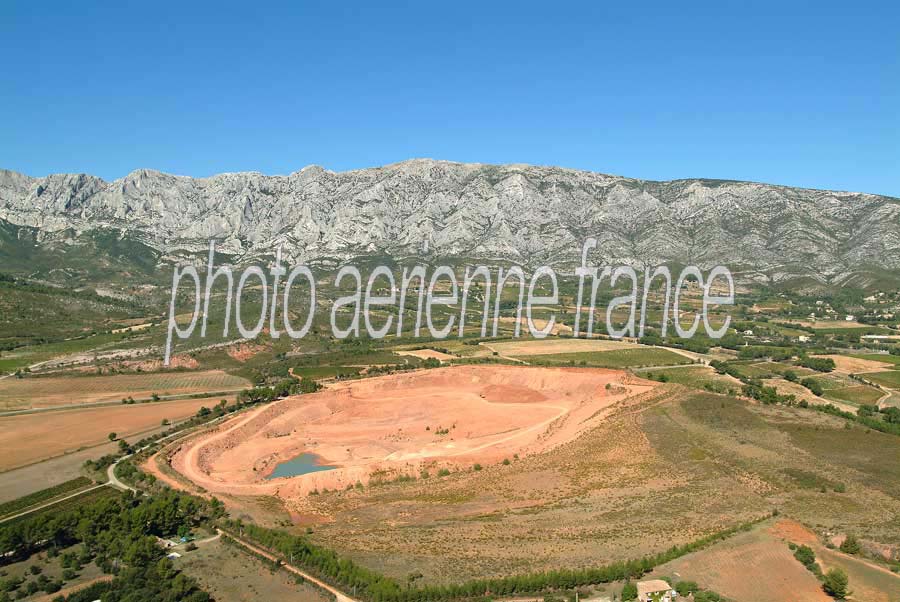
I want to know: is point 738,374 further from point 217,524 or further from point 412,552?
point 217,524

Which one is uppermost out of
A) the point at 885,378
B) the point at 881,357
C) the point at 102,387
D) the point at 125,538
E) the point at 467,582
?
the point at 881,357

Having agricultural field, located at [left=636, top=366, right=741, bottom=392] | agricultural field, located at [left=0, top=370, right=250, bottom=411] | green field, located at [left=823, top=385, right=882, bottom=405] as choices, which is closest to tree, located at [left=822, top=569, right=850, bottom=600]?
agricultural field, located at [left=636, top=366, right=741, bottom=392]

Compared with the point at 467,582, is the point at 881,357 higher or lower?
higher

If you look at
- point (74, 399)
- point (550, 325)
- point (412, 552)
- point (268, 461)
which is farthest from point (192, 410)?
point (550, 325)

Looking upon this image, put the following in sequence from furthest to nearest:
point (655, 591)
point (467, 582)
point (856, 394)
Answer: point (856, 394) → point (467, 582) → point (655, 591)

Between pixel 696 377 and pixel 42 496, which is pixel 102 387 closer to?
pixel 42 496

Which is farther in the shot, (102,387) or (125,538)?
(102,387)

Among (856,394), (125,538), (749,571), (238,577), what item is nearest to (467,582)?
(238,577)
